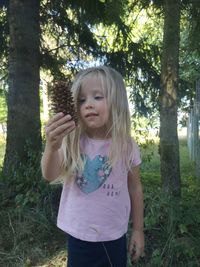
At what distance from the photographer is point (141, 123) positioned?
6590 millimetres

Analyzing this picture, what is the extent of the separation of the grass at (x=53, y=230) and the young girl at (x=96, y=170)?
155 centimetres

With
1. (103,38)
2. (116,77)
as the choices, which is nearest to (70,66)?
(103,38)

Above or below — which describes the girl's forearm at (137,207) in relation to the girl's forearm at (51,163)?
below

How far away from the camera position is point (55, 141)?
2.04 meters

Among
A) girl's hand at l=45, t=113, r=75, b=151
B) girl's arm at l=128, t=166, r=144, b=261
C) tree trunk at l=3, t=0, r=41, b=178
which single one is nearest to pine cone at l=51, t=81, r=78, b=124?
girl's hand at l=45, t=113, r=75, b=151

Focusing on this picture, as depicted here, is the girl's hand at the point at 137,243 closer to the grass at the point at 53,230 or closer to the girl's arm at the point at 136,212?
the girl's arm at the point at 136,212

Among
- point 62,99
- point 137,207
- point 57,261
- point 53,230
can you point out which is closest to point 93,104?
point 62,99

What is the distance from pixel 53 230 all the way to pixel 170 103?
6.55 ft

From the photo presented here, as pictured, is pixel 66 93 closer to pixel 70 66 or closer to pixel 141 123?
pixel 141 123

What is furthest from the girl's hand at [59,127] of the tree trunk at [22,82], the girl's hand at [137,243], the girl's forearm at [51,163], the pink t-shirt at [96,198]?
the tree trunk at [22,82]

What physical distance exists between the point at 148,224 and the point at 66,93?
2.47 m

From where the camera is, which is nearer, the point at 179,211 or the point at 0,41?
the point at 179,211

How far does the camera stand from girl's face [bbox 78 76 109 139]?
227cm

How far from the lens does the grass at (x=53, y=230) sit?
3.84 m
